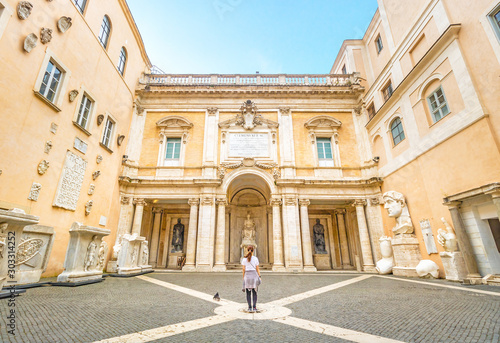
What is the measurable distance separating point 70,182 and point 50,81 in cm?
419

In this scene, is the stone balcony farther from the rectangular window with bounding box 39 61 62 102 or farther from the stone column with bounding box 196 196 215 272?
the stone column with bounding box 196 196 215 272

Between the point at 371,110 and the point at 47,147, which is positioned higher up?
the point at 371,110

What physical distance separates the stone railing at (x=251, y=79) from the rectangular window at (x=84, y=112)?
217 inches

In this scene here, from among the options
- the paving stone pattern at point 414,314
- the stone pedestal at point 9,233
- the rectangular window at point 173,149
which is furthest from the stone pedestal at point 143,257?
the paving stone pattern at point 414,314

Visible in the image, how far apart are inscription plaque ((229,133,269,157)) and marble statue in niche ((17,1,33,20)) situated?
10.3 m

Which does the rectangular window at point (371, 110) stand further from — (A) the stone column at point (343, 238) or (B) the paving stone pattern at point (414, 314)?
(B) the paving stone pattern at point (414, 314)

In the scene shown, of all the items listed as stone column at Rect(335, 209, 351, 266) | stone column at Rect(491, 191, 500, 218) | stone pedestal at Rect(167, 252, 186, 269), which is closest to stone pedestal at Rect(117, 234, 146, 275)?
stone pedestal at Rect(167, 252, 186, 269)

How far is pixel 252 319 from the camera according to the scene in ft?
12.3

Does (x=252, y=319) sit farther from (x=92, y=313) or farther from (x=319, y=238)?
(x=319, y=238)

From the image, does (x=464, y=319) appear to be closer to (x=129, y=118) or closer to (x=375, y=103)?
(x=375, y=103)

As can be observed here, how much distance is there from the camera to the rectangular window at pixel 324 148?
49.9ft

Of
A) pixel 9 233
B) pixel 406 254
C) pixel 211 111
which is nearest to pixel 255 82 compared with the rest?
pixel 211 111

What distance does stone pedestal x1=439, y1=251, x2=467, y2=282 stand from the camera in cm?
809

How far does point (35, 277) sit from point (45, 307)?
3994 millimetres
